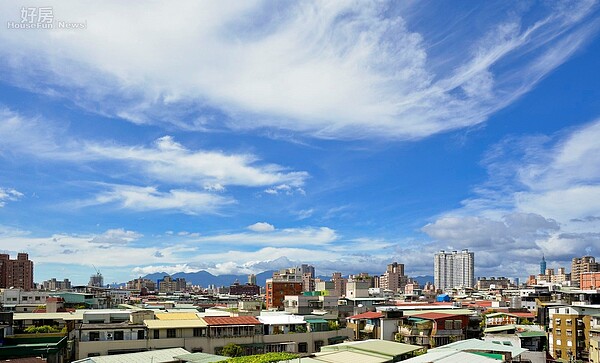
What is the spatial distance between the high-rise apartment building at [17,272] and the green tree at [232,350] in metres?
108

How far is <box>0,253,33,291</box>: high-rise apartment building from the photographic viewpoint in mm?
130000

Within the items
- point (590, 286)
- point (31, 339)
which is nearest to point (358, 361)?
point (31, 339)

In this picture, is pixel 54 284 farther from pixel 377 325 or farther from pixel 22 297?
pixel 377 325

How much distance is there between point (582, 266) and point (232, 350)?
158m

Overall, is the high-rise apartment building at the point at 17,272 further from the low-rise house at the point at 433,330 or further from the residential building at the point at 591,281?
the residential building at the point at 591,281

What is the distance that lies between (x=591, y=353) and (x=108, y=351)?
37.3 m

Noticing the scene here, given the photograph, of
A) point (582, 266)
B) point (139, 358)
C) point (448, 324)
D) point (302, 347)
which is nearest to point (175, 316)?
point (302, 347)

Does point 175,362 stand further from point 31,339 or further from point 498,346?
point 498,346

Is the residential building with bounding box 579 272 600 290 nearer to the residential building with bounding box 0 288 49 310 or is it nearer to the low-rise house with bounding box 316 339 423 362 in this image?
the low-rise house with bounding box 316 339 423 362

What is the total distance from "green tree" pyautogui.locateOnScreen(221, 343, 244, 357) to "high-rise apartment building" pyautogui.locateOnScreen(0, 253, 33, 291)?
353 feet

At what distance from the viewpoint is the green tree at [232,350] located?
39191 mm

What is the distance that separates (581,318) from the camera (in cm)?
4634

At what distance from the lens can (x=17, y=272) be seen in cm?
13400

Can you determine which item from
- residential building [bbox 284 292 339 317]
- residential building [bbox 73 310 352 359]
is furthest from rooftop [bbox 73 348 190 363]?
residential building [bbox 284 292 339 317]
